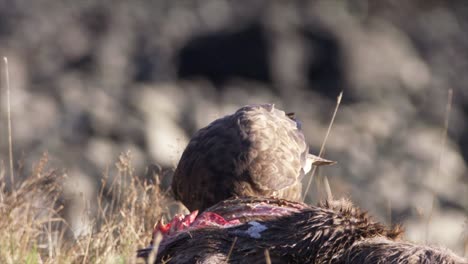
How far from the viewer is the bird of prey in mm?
4363

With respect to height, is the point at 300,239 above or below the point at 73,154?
above

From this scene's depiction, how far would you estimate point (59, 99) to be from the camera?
15.1 m

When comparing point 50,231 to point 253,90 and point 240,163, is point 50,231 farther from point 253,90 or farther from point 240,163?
point 253,90

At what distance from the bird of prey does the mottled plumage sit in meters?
1.14

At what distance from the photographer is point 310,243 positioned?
2.99 m

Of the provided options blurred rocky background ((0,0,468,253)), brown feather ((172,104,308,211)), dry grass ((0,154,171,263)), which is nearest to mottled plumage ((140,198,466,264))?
dry grass ((0,154,171,263))

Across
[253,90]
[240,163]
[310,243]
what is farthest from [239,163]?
[253,90]

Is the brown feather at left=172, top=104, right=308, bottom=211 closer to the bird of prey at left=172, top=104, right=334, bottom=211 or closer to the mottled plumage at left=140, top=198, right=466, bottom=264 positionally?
the bird of prey at left=172, top=104, right=334, bottom=211

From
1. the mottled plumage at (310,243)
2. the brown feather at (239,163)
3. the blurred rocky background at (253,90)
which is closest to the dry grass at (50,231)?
the brown feather at (239,163)

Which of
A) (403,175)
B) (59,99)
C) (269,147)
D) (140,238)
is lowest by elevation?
(403,175)

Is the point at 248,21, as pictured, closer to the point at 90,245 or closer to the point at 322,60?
the point at 322,60

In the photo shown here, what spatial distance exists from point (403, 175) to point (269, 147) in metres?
12.4

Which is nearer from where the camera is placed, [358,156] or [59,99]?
[59,99]

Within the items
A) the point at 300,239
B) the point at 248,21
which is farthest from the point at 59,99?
the point at 300,239
